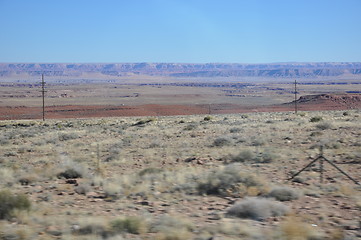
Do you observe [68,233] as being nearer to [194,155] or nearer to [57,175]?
[57,175]

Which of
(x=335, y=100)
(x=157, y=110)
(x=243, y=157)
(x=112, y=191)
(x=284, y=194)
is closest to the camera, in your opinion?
(x=284, y=194)

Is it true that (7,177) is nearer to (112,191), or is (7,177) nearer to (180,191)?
(112,191)

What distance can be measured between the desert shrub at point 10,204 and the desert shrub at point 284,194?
5691 mm

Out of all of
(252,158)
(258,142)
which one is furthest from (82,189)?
(258,142)

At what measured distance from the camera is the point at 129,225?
7.97 meters

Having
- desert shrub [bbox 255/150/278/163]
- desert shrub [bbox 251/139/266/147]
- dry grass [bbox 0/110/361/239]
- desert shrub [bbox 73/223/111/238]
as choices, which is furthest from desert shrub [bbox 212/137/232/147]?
desert shrub [bbox 73/223/111/238]

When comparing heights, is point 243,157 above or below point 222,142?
above

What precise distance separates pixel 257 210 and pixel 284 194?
1806 mm

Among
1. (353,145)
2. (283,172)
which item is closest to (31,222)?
(283,172)

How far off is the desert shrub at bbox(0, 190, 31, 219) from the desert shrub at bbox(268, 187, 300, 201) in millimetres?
5691

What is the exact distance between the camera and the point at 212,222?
27.9 ft

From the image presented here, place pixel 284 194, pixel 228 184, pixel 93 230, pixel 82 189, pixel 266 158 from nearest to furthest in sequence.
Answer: pixel 93 230 → pixel 284 194 → pixel 82 189 → pixel 228 184 → pixel 266 158

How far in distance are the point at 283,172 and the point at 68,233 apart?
26.8 feet

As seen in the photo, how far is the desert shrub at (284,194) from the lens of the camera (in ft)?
33.4
